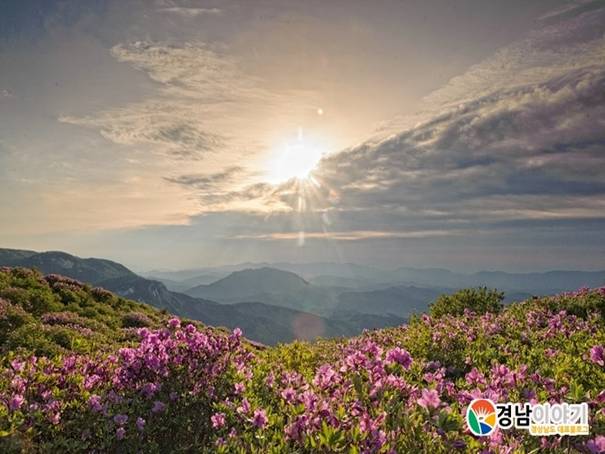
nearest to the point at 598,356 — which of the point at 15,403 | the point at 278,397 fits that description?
the point at 278,397

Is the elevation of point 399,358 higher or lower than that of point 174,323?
lower

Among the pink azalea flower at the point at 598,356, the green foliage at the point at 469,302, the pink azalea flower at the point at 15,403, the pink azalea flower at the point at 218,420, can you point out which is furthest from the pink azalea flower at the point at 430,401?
the green foliage at the point at 469,302

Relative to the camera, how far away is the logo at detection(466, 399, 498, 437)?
177 inches

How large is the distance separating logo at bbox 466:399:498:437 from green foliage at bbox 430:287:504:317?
13904 millimetres

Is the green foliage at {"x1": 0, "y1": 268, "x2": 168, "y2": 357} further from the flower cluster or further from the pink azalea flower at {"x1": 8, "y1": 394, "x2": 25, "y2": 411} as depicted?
the pink azalea flower at {"x1": 8, "y1": 394, "x2": 25, "y2": 411}

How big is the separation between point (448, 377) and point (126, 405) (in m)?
6.40

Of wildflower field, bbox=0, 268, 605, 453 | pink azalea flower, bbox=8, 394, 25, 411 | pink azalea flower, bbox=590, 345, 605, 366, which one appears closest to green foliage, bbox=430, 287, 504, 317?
wildflower field, bbox=0, 268, 605, 453

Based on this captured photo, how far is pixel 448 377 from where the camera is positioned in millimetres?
8570

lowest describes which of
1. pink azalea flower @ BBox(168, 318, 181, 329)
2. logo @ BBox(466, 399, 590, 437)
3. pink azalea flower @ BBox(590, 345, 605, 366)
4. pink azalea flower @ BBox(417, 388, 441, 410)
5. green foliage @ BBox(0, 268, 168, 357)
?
green foliage @ BBox(0, 268, 168, 357)

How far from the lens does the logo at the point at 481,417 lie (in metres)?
4.51

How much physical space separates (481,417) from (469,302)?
15560 mm

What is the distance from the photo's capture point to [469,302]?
62.4 ft

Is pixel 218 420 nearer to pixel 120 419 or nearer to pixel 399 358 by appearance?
pixel 120 419

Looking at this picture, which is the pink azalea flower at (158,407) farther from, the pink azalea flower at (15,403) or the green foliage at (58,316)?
the green foliage at (58,316)
